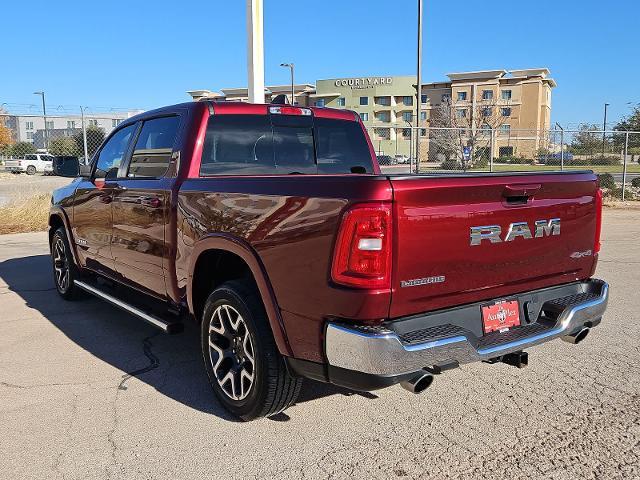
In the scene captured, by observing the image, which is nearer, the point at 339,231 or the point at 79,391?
the point at 339,231

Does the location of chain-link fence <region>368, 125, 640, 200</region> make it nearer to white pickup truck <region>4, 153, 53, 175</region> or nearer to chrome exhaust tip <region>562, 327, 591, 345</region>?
chrome exhaust tip <region>562, 327, 591, 345</region>

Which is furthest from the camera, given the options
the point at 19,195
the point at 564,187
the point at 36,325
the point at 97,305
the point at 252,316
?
the point at 19,195

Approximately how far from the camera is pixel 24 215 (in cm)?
1327

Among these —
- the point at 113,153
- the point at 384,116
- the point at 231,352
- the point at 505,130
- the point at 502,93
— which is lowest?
the point at 231,352

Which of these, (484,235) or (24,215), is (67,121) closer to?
(24,215)

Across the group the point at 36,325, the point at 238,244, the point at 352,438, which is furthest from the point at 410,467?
the point at 36,325

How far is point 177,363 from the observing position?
4469mm

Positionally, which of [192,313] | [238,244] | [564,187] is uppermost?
[564,187]

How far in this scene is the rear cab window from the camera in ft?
13.8

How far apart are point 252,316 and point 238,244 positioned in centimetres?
43

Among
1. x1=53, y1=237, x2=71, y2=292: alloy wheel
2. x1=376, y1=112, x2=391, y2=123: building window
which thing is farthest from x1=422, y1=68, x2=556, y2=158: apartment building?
x1=53, y1=237, x2=71, y2=292: alloy wheel

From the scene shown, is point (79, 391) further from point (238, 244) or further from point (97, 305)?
point (97, 305)

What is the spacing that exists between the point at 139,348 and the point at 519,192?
11.2ft

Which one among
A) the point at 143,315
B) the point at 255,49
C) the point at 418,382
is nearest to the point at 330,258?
the point at 418,382
